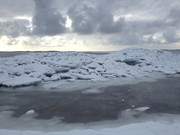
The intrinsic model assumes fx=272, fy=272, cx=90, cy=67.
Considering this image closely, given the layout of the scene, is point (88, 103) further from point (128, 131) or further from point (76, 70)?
point (76, 70)

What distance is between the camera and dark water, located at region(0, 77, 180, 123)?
1224cm

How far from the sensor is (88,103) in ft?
47.7

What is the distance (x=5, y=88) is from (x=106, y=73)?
10.3 meters

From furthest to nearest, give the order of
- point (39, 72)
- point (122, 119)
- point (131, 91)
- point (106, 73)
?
point (106, 73) < point (39, 72) < point (131, 91) < point (122, 119)

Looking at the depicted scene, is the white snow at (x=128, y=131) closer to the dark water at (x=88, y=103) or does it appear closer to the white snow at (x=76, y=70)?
the dark water at (x=88, y=103)

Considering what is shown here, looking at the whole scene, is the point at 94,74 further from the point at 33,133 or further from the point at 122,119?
the point at 33,133

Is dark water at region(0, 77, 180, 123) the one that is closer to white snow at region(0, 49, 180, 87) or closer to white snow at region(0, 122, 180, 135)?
white snow at region(0, 122, 180, 135)

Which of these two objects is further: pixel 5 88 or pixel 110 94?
pixel 5 88

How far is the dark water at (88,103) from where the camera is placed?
12.2m

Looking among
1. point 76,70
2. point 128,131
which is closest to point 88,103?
point 128,131

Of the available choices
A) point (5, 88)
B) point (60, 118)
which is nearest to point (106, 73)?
point (5, 88)

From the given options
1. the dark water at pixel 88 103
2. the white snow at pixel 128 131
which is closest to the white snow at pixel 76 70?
the dark water at pixel 88 103

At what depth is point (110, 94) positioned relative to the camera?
1725cm

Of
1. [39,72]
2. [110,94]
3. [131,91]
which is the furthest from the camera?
[39,72]
